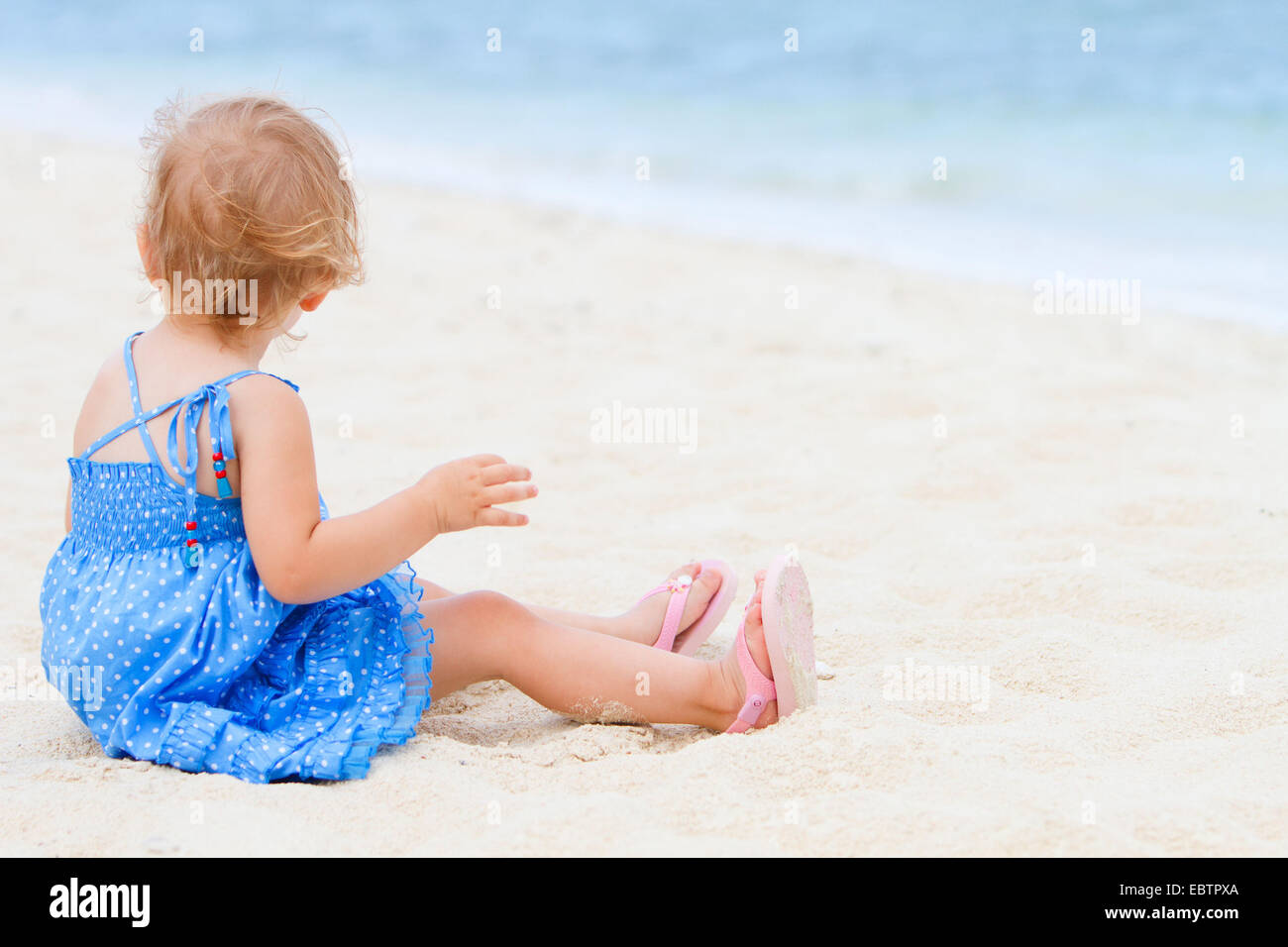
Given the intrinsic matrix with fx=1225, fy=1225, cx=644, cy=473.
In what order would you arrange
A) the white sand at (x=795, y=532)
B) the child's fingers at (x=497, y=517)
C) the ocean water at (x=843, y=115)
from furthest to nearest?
1. the ocean water at (x=843, y=115)
2. the child's fingers at (x=497, y=517)
3. the white sand at (x=795, y=532)

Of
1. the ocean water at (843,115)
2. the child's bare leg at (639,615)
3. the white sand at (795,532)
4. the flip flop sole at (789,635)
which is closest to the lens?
the white sand at (795,532)

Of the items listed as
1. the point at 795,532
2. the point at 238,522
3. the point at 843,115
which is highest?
the point at 843,115

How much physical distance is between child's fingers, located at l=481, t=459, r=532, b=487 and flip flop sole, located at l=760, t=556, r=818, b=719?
47 centimetres

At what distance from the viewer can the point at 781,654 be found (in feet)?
6.50

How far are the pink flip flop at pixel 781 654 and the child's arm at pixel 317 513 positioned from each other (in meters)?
0.46

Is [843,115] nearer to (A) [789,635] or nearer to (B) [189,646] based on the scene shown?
(A) [789,635]

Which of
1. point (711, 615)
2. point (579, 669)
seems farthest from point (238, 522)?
point (711, 615)

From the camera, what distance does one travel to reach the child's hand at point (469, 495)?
1.81m

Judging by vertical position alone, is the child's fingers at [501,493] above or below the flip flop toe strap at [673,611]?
above

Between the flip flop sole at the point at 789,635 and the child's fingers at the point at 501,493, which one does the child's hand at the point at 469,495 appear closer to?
the child's fingers at the point at 501,493

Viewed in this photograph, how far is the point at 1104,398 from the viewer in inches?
158

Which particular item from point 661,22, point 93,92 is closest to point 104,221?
point 93,92

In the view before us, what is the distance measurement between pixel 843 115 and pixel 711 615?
9.44 meters

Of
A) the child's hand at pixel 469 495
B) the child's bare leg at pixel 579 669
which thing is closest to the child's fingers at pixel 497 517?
the child's hand at pixel 469 495
